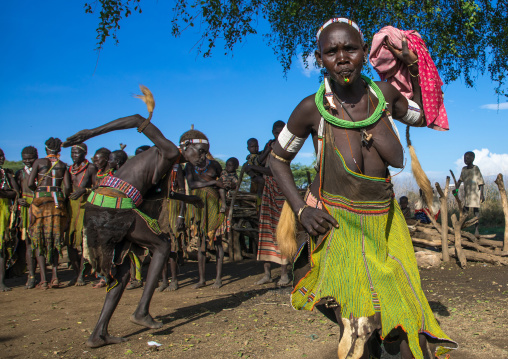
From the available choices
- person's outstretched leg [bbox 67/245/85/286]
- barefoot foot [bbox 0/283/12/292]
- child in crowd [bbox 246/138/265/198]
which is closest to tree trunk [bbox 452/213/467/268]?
child in crowd [bbox 246/138/265/198]

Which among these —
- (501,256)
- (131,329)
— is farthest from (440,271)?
(131,329)

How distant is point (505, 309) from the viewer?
16.2 feet

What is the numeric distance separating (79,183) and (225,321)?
167 inches

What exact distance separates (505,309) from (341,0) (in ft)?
17.2

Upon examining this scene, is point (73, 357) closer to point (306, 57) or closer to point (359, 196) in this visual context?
point (359, 196)

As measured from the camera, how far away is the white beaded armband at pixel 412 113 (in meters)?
2.96

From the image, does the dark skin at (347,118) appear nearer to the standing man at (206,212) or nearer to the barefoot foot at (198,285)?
the standing man at (206,212)

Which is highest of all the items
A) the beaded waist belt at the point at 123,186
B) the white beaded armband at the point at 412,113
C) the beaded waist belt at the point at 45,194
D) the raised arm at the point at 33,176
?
the white beaded armband at the point at 412,113

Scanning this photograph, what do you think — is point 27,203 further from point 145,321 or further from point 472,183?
point 472,183

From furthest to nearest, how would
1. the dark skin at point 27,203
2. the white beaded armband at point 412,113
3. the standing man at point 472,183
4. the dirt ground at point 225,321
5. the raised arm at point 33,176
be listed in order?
the standing man at point 472,183 → the dark skin at point 27,203 → the raised arm at point 33,176 → the dirt ground at point 225,321 → the white beaded armband at point 412,113

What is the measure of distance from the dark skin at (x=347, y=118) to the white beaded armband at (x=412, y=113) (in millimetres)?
174

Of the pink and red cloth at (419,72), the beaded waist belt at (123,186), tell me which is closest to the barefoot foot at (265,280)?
the beaded waist belt at (123,186)

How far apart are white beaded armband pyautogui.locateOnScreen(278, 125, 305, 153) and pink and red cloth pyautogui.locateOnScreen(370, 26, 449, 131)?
790 mm

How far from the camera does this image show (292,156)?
2939mm
